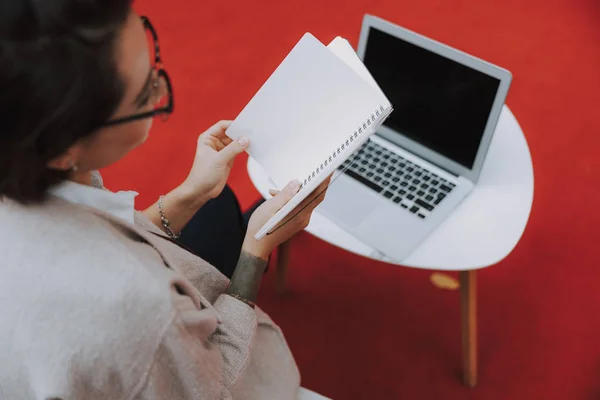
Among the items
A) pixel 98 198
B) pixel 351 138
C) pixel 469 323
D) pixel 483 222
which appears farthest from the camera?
pixel 469 323

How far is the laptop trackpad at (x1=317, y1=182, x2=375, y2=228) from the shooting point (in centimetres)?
119

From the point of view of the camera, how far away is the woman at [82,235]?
535 millimetres

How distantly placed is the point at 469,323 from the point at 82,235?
1.04m

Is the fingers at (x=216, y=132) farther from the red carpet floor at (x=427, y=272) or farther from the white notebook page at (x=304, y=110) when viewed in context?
the red carpet floor at (x=427, y=272)

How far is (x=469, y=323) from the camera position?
1.40 metres

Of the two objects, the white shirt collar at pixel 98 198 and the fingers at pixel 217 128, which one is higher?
the fingers at pixel 217 128

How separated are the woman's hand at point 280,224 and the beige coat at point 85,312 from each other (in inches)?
9.1

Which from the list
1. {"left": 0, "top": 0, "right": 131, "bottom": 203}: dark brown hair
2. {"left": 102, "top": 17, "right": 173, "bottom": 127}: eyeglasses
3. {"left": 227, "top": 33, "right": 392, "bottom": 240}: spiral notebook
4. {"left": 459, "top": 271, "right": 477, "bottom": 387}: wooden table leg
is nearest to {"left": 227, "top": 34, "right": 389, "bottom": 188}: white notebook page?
{"left": 227, "top": 33, "right": 392, "bottom": 240}: spiral notebook

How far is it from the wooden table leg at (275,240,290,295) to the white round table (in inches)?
15.5

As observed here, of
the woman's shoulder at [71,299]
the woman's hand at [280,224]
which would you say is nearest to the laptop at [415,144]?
the woman's hand at [280,224]

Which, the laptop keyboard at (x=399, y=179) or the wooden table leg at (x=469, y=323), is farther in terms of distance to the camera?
the wooden table leg at (x=469, y=323)

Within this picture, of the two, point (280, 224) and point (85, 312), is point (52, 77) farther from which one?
point (280, 224)

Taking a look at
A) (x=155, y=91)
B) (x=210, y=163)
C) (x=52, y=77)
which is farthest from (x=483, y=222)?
(x=52, y=77)

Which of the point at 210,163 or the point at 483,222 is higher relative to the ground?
the point at 483,222
